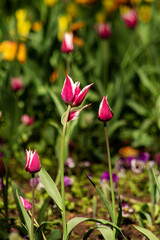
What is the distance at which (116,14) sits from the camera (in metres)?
3.93

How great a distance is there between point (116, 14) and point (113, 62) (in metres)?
1.03

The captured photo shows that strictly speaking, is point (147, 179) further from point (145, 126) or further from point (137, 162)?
point (145, 126)

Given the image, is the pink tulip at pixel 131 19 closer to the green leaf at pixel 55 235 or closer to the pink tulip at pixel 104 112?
the pink tulip at pixel 104 112

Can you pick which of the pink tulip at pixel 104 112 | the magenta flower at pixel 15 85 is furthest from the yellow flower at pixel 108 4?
the pink tulip at pixel 104 112

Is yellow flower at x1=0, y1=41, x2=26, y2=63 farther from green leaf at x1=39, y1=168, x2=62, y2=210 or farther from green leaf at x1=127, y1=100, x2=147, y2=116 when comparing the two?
green leaf at x1=39, y1=168, x2=62, y2=210

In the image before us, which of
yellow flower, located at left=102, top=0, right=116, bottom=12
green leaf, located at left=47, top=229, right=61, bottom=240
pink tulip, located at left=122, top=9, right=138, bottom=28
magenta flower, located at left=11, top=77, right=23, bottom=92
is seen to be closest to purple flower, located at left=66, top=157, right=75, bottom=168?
magenta flower, located at left=11, top=77, right=23, bottom=92

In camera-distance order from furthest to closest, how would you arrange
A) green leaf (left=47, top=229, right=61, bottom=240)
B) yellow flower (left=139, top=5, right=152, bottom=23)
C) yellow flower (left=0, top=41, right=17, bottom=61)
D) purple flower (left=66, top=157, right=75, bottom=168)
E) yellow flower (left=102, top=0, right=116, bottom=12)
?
yellow flower (left=102, top=0, right=116, bottom=12) → yellow flower (left=139, top=5, right=152, bottom=23) → yellow flower (left=0, top=41, right=17, bottom=61) → purple flower (left=66, top=157, right=75, bottom=168) → green leaf (left=47, top=229, right=61, bottom=240)

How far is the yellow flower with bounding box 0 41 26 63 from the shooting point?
103 inches

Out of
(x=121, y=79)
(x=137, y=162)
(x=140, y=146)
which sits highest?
(x=121, y=79)

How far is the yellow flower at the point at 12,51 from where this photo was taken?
2.62 meters

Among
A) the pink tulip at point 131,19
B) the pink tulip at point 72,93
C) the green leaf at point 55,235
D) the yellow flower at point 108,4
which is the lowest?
the yellow flower at point 108,4

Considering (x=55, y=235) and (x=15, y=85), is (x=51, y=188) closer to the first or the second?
(x=55, y=235)

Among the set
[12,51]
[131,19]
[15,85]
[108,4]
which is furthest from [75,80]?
[108,4]

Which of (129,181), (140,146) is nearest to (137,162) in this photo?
(129,181)
